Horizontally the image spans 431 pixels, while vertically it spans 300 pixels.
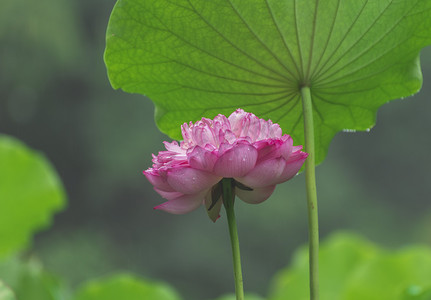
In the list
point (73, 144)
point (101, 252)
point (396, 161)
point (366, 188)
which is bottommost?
point (101, 252)

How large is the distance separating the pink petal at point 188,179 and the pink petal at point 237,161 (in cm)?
1

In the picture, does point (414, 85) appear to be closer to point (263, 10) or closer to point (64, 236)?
point (263, 10)

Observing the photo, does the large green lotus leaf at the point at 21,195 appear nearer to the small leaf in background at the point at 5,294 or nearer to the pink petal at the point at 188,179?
the small leaf in background at the point at 5,294

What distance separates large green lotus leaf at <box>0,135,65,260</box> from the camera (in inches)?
64.7

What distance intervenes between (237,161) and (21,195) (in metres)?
1.37

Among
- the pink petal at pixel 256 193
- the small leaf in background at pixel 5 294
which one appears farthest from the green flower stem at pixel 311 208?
the small leaf in background at pixel 5 294

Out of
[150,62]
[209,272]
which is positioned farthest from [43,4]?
[150,62]

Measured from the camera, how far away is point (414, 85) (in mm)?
601

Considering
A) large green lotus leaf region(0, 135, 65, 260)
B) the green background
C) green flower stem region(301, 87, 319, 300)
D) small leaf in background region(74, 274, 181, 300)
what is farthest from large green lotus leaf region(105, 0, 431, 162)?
the green background

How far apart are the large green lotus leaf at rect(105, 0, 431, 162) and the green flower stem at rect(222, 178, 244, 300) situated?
14 centimetres

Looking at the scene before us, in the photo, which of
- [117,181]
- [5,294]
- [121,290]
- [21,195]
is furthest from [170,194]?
[117,181]

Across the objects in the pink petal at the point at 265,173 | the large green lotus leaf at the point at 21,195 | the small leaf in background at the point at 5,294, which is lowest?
the small leaf in background at the point at 5,294

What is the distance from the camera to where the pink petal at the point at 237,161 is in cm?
43

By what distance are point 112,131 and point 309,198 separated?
878cm
